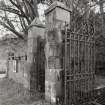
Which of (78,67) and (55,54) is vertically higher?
(55,54)

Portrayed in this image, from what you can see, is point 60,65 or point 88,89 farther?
point 88,89

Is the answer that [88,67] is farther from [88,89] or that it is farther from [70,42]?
[70,42]

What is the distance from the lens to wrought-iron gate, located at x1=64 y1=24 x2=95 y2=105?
138 inches

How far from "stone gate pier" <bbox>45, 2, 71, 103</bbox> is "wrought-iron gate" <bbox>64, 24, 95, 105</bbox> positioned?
0.76ft

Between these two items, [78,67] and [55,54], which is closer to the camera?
[55,54]

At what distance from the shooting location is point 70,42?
3.56m

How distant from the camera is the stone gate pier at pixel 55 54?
11.2ft

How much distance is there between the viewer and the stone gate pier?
342cm

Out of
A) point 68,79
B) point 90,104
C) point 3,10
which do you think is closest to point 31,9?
point 3,10

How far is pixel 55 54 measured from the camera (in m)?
3.53

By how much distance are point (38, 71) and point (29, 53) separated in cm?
100

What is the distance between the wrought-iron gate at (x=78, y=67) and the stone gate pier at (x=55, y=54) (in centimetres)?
23

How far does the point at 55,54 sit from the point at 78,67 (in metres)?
1.01

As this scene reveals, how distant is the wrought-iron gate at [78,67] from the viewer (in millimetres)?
3510
